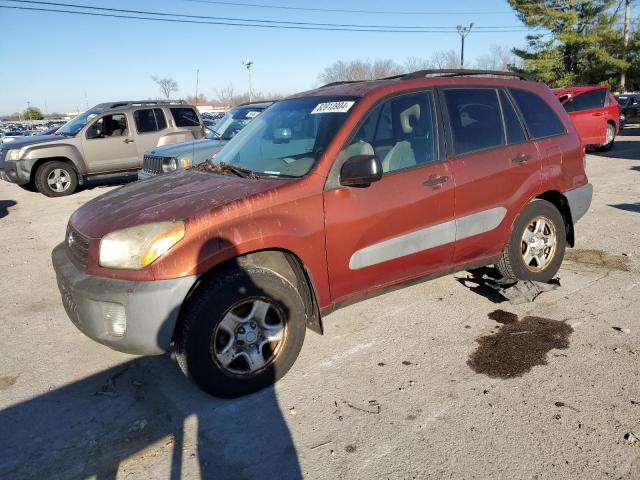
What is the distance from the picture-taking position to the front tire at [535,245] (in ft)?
14.2

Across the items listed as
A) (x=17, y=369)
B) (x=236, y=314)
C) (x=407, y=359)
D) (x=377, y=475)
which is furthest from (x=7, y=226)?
(x=377, y=475)

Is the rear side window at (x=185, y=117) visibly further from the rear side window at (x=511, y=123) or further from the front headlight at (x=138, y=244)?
the front headlight at (x=138, y=244)

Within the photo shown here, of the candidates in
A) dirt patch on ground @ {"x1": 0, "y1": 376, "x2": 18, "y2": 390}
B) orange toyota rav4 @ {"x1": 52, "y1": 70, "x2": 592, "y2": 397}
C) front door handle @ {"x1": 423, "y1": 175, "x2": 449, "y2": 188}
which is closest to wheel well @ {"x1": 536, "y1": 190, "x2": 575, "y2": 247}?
orange toyota rav4 @ {"x1": 52, "y1": 70, "x2": 592, "y2": 397}

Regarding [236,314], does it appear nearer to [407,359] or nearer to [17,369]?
[407,359]

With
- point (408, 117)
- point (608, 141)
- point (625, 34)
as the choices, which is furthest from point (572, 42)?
point (408, 117)

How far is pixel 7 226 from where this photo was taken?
814 cm

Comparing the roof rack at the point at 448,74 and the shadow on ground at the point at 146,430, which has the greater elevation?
the roof rack at the point at 448,74

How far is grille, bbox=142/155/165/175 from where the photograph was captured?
7660 mm

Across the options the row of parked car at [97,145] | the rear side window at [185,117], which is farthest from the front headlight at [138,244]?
the rear side window at [185,117]

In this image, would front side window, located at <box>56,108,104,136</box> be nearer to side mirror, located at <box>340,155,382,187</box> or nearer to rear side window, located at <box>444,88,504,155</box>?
rear side window, located at <box>444,88,504,155</box>

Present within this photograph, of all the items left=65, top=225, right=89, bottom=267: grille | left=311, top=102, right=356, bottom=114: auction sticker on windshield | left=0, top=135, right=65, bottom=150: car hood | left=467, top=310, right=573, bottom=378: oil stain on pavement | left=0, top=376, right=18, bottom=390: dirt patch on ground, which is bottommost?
left=467, top=310, right=573, bottom=378: oil stain on pavement

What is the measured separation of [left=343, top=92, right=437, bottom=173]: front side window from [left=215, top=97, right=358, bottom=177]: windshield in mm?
204

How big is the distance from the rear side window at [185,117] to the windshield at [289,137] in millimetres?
8441

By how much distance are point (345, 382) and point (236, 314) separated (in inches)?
33.1
